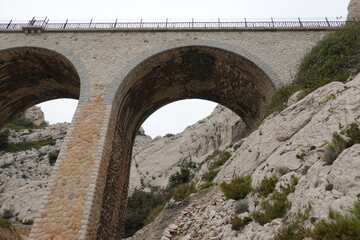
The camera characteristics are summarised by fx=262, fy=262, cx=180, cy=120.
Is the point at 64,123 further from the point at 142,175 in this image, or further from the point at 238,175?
the point at 238,175

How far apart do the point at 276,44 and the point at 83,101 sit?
382 inches

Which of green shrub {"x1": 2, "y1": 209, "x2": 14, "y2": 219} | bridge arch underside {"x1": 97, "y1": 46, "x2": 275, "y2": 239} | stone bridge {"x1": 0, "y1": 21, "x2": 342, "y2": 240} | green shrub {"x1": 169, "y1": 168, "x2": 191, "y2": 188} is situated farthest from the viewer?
green shrub {"x1": 169, "y1": 168, "x2": 191, "y2": 188}

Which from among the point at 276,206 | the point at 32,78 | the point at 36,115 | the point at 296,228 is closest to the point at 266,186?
the point at 276,206

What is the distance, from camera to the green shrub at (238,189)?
6.33 m

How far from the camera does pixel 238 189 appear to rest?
642 cm

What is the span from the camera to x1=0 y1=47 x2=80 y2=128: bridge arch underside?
13336 millimetres

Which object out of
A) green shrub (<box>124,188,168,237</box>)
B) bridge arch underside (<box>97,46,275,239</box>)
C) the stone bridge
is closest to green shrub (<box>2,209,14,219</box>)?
green shrub (<box>124,188,168,237</box>)

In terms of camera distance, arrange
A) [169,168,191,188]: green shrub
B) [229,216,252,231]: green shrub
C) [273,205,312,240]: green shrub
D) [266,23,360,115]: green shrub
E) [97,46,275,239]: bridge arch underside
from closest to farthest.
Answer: [273,205,312,240]: green shrub → [229,216,252,231]: green shrub → [266,23,360,115]: green shrub → [97,46,275,239]: bridge arch underside → [169,168,191,188]: green shrub

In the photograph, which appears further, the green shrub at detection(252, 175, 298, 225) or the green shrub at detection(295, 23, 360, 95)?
the green shrub at detection(295, 23, 360, 95)

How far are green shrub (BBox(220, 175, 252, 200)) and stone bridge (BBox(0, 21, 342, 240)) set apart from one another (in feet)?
16.2

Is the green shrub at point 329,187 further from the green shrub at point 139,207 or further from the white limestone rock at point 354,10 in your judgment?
the green shrub at point 139,207

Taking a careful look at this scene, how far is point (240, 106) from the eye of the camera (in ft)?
52.6

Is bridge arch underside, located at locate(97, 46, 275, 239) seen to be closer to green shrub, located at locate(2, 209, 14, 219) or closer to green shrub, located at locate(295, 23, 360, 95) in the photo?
green shrub, located at locate(295, 23, 360, 95)

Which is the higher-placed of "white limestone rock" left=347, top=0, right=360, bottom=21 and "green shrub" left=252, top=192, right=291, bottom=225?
"white limestone rock" left=347, top=0, right=360, bottom=21
